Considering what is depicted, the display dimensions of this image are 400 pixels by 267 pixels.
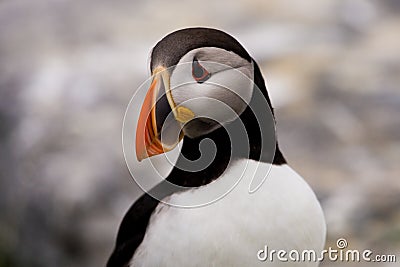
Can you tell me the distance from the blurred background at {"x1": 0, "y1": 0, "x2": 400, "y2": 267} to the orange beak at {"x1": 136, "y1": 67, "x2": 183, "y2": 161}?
0.93 m

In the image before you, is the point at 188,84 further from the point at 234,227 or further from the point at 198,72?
the point at 234,227

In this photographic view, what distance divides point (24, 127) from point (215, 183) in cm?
119

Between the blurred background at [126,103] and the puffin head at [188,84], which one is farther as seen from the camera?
the blurred background at [126,103]

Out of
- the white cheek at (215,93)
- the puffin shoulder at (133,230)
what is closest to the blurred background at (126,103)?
the puffin shoulder at (133,230)

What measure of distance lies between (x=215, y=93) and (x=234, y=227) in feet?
0.75

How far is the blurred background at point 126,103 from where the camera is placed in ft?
7.50

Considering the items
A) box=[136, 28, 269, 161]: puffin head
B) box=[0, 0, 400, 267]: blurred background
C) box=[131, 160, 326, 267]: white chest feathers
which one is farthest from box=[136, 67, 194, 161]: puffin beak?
box=[0, 0, 400, 267]: blurred background

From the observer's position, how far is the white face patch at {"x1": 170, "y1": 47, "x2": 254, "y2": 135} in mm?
1279

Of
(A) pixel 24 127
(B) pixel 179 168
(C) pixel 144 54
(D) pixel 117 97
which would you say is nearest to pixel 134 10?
(C) pixel 144 54

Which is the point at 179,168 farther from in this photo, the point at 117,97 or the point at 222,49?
the point at 117,97

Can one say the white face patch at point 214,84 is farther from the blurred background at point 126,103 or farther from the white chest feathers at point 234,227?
the blurred background at point 126,103

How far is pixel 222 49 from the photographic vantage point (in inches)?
51.4

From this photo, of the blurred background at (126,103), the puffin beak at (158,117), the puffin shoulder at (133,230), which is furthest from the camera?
the blurred background at (126,103)

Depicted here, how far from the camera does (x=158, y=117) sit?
1.29m
